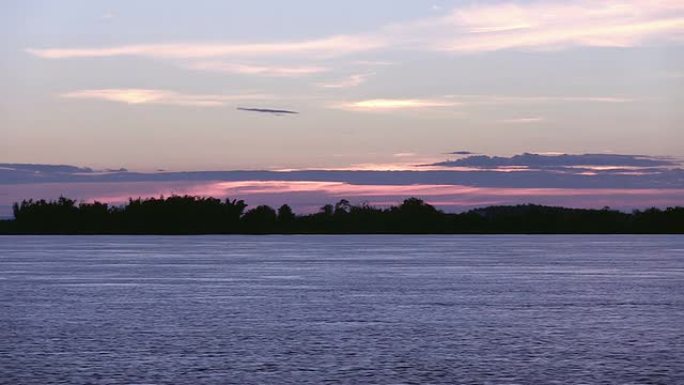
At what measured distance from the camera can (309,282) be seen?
84125 mm

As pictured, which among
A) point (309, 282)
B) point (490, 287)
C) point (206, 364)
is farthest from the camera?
Answer: point (309, 282)

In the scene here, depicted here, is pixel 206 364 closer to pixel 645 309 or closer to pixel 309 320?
pixel 309 320

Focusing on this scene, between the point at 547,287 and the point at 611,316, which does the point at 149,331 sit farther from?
the point at 547,287

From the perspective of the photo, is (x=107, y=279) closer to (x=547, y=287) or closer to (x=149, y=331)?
(x=547, y=287)

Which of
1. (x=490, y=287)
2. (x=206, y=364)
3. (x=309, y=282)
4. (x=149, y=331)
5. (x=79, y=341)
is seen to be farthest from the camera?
(x=309, y=282)

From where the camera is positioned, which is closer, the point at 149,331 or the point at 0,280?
the point at 149,331

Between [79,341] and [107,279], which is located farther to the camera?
[107,279]

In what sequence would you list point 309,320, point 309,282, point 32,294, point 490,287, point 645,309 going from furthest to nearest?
point 309,282 < point 490,287 < point 32,294 < point 645,309 < point 309,320

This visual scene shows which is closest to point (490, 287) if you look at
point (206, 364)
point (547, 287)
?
point (547, 287)

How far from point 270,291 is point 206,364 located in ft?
115

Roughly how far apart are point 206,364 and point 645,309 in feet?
90.7

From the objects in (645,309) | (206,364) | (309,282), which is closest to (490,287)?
(309,282)

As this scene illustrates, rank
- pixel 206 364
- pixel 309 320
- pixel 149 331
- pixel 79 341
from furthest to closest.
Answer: pixel 309 320 < pixel 149 331 < pixel 79 341 < pixel 206 364

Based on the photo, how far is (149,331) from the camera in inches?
1831
